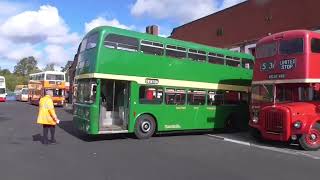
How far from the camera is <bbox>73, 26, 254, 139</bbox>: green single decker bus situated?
15.8 metres

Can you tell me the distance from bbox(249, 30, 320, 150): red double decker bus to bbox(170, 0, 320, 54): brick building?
9.20 m

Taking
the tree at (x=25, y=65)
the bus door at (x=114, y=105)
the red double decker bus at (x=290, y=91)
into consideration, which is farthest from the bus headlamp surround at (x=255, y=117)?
the tree at (x=25, y=65)

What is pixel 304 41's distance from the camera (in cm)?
1516

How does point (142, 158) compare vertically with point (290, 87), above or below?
below

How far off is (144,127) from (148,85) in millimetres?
1613

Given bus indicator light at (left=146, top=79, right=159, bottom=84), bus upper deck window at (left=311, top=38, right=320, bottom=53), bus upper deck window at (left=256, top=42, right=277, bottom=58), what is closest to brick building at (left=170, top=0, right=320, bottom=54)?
bus upper deck window at (left=256, top=42, right=277, bottom=58)

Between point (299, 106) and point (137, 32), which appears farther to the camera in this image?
point (137, 32)

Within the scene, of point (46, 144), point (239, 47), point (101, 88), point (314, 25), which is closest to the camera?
point (46, 144)

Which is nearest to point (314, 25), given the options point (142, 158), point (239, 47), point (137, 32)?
point (239, 47)

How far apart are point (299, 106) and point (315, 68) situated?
144cm

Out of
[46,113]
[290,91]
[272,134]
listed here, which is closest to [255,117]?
[272,134]

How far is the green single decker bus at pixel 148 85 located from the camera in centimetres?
1577

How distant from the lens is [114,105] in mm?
16984

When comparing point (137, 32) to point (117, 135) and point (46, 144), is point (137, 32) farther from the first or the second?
point (46, 144)
